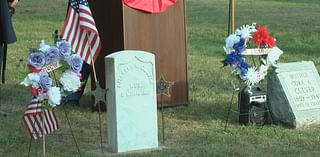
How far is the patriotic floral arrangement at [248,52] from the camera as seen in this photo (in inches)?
295

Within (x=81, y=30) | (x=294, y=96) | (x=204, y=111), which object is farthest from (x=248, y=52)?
(x=81, y=30)

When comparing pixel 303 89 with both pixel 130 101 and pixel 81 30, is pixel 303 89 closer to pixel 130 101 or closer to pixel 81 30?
pixel 130 101

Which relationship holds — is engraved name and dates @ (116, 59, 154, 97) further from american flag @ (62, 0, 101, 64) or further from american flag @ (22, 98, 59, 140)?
american flag @ (22, 98, 59, 140)

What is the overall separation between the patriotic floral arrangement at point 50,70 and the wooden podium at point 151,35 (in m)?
2.01

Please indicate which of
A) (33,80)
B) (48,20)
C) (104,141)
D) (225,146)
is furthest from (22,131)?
(48,20)

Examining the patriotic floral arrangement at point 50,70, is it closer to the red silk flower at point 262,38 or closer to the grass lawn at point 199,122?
the grass lawn at point 199,122

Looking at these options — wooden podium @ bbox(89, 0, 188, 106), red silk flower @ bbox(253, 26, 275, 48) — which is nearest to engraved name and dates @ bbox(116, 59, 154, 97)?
red silk flower @ bbox(253, 26, 275, 48)

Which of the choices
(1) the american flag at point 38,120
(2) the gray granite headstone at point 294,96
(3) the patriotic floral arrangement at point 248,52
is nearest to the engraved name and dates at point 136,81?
(1) the american flag at point 38,120

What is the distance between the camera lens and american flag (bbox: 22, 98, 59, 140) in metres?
6.48

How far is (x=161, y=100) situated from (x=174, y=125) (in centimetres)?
45

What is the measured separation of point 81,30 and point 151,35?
1750 millimetres

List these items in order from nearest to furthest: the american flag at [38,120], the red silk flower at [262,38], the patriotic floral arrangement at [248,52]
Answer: the american flag at [38,120], the patriotic floral arrangement at [248,52], the red silk flower at [262,38]

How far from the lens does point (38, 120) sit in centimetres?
657

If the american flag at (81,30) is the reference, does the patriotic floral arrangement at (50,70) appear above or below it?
below
